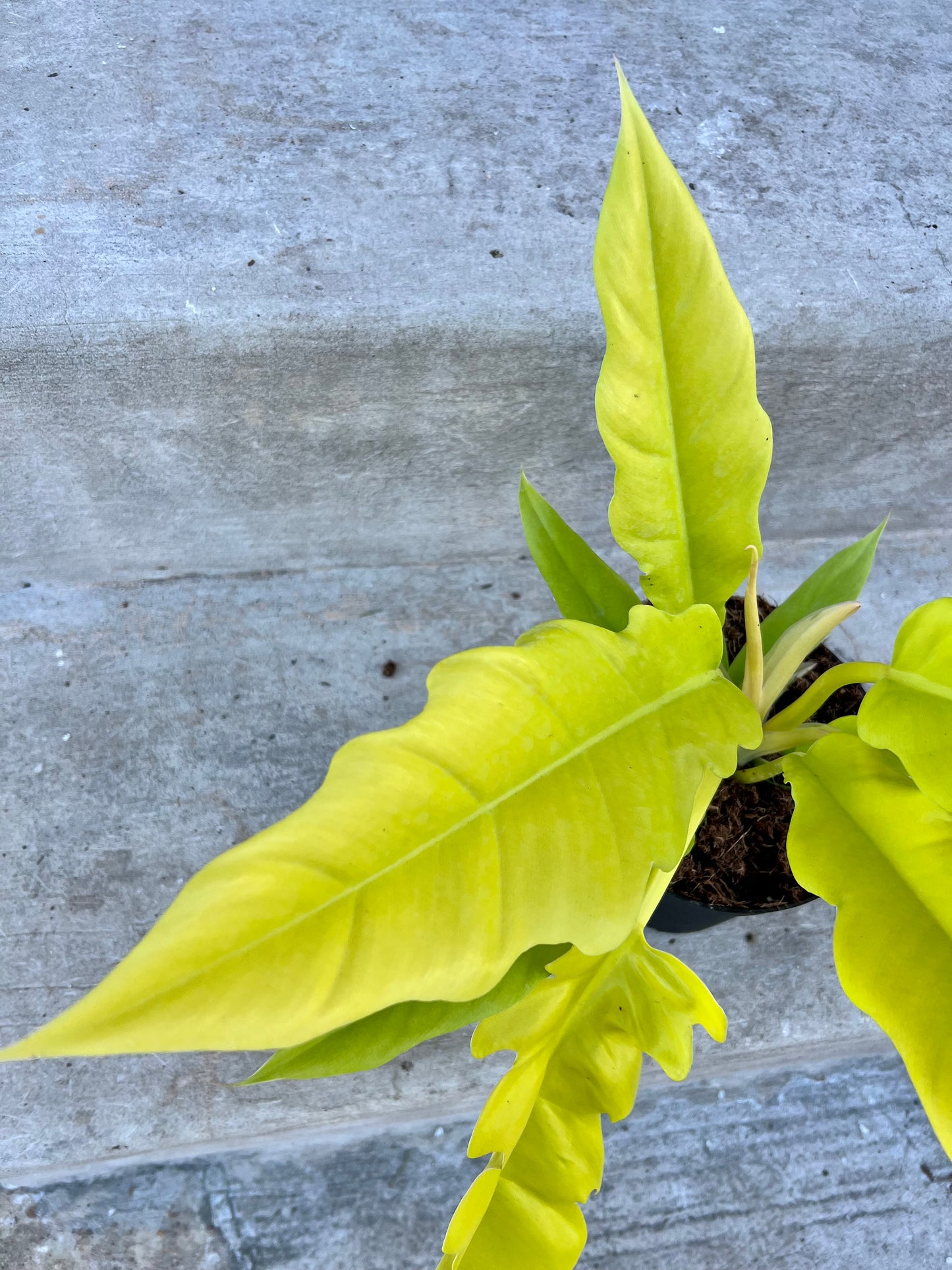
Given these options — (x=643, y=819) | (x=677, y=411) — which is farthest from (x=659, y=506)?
(x=643, y=819)

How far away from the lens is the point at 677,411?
614 mm

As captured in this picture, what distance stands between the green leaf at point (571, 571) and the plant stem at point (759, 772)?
16 centimetres

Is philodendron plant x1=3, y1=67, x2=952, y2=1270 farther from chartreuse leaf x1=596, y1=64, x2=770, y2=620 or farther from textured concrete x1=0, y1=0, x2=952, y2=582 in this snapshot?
textured concrete x1=0, y1=0, x2=952, y2=582

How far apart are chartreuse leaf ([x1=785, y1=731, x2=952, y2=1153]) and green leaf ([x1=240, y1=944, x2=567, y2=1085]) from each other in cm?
18

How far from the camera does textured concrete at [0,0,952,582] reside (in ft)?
3.10

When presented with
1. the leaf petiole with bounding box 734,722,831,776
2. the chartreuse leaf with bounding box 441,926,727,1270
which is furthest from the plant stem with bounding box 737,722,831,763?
the chartreuse leaf with bounding box 441,926,727,1270

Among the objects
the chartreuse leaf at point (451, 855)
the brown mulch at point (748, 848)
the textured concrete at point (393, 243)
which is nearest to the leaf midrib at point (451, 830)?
the chartreuse leaf at point (451, 855)

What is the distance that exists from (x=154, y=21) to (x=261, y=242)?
1.04ft

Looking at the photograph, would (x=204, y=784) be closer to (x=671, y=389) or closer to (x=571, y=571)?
(x=571, y=571)

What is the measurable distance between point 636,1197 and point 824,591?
0.71 m

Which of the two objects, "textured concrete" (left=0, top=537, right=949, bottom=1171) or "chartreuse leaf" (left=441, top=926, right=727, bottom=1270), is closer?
"chartreuse leaf" (left=441, top=926, right=727, bottom=1270)

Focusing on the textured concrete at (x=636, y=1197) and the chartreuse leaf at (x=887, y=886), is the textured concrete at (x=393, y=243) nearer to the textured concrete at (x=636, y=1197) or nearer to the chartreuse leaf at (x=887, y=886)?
the chartreuse leaf at (x=887, y=886)

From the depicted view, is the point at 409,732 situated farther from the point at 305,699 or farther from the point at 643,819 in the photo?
the point at 305,699

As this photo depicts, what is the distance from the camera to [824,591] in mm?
773
